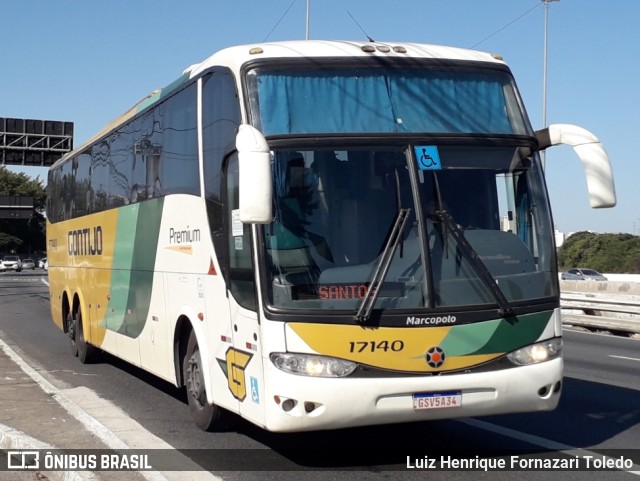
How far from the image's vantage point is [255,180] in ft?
22.1

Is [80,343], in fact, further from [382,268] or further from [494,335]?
[494,335]

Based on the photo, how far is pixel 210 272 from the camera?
8.57 meters

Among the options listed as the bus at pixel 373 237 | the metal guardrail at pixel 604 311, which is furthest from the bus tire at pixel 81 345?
the metal guardrail at pixel 604 311

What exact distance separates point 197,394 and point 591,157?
4.28 metres

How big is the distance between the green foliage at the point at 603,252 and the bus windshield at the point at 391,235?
2436 inches

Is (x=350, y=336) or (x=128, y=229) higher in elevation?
(x=128, y=229)

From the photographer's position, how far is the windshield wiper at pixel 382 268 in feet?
22.9

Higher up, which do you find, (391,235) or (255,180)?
(255,180)

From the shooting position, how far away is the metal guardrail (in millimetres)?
23234

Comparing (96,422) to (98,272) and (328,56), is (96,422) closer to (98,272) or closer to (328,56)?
(328,56)

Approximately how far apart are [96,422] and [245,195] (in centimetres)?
329

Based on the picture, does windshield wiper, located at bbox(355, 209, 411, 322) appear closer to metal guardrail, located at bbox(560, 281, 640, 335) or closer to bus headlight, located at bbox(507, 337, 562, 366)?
bus headlight, located at bbox(507, 337, 562, 366)

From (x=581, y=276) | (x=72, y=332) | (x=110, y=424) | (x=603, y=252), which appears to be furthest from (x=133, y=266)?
(x=603, y=252)

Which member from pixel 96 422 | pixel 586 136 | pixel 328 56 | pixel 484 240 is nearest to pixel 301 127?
pixel 328 56
